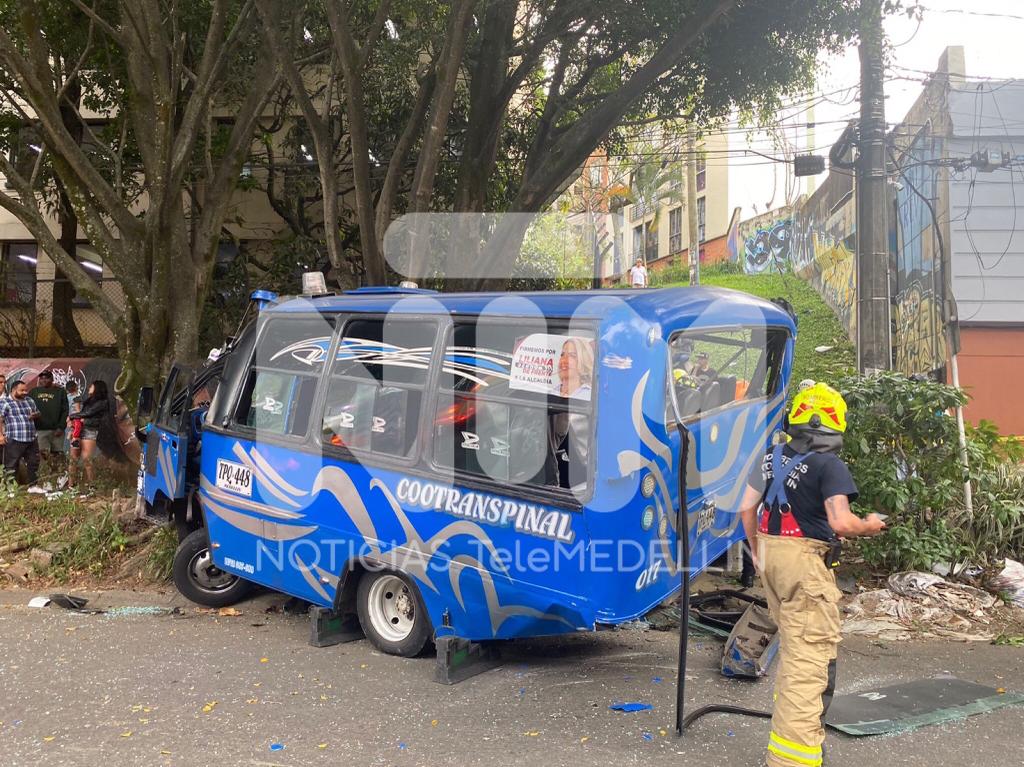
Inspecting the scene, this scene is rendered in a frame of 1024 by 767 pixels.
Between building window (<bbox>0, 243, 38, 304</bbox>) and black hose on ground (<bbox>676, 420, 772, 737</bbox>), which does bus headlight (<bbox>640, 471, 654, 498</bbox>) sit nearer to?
black hose on ground (<bbox>676, 420, 772, 737</bbox>)

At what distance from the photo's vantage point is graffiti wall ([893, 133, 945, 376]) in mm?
12555

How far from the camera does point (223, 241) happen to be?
1650cm

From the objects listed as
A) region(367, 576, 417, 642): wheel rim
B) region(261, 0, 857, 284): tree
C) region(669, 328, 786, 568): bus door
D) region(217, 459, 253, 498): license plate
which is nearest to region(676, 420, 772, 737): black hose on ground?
region(669, 328, 786, 568): bus door

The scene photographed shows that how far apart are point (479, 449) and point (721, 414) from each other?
164 cm

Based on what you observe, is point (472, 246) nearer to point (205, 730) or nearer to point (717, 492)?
point (717, 492)

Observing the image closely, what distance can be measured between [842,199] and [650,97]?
29.6 ft

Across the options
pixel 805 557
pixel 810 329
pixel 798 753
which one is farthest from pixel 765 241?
pixel 798 753

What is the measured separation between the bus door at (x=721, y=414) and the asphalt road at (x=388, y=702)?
0.88m

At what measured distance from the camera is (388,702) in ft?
16.0

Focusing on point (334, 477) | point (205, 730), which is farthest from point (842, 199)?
point (205, 730)

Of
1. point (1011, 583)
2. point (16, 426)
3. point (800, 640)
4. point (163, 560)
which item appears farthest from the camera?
point (16, 426)

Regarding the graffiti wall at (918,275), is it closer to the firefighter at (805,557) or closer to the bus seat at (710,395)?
the bus seat at (710,395)

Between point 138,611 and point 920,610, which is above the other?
point 920,610

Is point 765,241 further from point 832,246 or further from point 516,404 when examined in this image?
point 516,404
